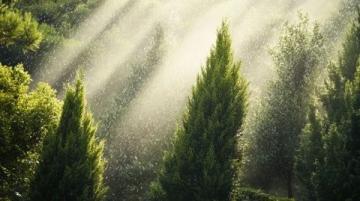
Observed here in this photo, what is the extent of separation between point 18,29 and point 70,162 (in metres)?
5.16

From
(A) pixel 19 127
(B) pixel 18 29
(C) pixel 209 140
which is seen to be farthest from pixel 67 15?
(B) pixel 18 29

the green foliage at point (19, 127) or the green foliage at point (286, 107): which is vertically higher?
the green foliage at point (286, 107)

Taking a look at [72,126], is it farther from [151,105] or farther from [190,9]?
[190,9]

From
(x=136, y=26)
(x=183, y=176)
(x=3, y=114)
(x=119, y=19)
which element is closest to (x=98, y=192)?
(x=183, y=176)

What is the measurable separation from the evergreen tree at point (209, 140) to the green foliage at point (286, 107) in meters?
6.66

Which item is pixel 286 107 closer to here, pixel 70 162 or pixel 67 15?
→ pixel 70 162

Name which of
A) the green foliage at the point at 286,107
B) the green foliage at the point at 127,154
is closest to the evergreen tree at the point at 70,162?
the green foliage at the point at 127,154

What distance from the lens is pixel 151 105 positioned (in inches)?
957

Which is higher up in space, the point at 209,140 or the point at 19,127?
the point at 19,127

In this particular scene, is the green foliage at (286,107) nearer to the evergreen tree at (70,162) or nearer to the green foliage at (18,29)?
the evergreen tree at (70,162)

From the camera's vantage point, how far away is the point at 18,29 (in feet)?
40.7

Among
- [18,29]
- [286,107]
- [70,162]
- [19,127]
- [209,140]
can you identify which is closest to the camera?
[18,29]

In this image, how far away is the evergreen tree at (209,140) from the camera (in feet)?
54.1

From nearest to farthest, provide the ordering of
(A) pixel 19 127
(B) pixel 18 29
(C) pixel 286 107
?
(B) pixel 18 29
(A) pixel 19 127
(C) pixel 286 107
